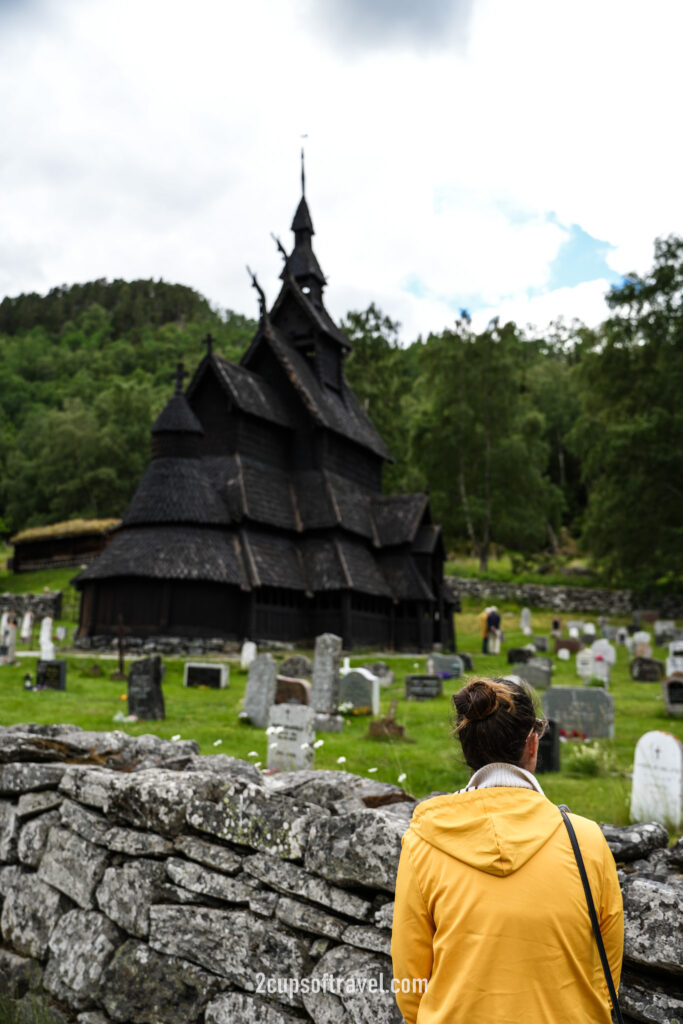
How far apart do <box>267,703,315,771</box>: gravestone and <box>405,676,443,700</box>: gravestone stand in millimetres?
7491

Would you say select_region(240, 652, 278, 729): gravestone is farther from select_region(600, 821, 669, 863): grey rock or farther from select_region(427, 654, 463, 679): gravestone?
select_region(600, 821, 669, 863): grey rock

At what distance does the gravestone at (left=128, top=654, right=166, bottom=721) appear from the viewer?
39.4ft

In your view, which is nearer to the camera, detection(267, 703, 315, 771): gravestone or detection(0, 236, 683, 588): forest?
detection(267, 703, 315, 771): gravestone

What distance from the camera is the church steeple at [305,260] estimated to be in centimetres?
3727

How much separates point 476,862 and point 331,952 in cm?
179

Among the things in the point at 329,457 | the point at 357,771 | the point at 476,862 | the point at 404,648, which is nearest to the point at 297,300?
the point at 329,457

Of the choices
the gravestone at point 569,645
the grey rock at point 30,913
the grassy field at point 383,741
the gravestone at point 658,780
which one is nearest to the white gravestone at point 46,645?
the grassy field at point 383,741

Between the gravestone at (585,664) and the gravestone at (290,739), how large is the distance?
493 inches

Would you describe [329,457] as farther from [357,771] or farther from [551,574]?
[357,771]

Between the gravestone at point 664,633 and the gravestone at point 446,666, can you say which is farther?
the gravestone at point 664,633

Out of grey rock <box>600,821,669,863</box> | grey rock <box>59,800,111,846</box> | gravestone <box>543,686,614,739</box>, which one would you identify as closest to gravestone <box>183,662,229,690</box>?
gravestone <box>543,686,614,739</box>

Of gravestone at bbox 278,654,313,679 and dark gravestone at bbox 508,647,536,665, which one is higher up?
dark gravestone at bbox 508,647,536,665

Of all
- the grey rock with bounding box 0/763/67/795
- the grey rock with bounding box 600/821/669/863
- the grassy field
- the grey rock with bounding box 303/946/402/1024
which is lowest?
the grassy field

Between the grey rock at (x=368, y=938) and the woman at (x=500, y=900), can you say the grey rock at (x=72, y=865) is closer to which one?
the grey rock at (x=368, y=938)
